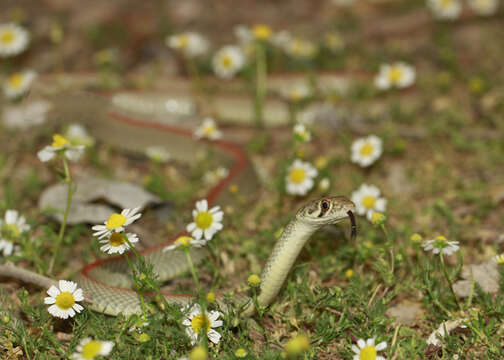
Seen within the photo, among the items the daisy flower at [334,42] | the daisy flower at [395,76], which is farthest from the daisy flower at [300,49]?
the daisy flower at [395,76]

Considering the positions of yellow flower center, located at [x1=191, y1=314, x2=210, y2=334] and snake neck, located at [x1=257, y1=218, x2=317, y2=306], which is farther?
snake neck, located at [x1=257, y1=218, x2=317, y2=306]

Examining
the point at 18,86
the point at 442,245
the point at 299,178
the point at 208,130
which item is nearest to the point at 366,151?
the point at 299,178

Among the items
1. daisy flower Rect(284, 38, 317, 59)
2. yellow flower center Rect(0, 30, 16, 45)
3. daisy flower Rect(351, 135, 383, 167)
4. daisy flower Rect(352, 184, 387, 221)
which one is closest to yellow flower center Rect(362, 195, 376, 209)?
daisy flower Rect(352, 184, 387, 221)

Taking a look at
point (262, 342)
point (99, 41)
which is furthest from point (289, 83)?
point (262, 342)

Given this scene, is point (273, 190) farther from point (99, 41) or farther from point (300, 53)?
point (99, 41)

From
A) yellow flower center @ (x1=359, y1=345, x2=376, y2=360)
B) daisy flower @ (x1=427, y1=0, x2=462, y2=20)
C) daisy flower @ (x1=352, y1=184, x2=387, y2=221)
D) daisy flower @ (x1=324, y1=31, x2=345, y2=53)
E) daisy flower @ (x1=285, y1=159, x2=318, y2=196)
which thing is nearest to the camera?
yellow flower center @ (x1=359, y1=345, x2=376, y2=360)

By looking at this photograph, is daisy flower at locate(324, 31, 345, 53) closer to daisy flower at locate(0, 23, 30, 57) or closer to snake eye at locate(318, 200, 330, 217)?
daisy flower at locate(0, 23, 30, 57)

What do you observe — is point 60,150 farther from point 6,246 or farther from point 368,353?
point 368,353
